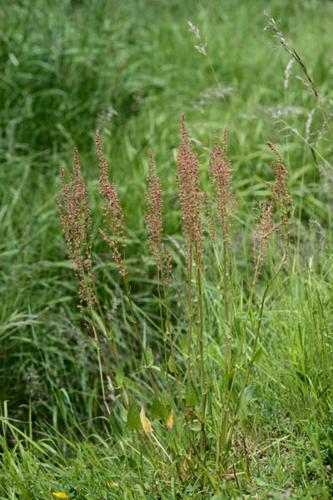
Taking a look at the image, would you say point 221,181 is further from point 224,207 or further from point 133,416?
point 133,416

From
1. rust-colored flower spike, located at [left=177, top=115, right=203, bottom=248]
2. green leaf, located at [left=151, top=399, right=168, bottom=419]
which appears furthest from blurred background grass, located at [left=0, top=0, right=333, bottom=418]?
rust-colored flower spike, located at [left=177, top=115, right=203, bottom=248]

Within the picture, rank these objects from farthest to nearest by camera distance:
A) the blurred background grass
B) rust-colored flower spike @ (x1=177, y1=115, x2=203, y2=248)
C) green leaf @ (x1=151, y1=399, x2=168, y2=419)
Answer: the blurred background grass, green leaf @ (x1=151, y1=399, x2=168, y2=419), rust-colored flower spike @ (x1=177, y1=115, x2=203, y2=248)

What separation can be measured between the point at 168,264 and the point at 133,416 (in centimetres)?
36

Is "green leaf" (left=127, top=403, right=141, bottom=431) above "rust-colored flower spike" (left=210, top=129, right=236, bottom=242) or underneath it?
underneath

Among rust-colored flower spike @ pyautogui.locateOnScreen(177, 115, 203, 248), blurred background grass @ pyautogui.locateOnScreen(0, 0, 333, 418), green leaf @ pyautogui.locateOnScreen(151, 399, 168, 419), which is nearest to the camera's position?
rust-colored flower spike @ pyautogui.locateOnScreen(177, 115, 203, 248)

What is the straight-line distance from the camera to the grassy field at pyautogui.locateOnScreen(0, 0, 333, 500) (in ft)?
6.91

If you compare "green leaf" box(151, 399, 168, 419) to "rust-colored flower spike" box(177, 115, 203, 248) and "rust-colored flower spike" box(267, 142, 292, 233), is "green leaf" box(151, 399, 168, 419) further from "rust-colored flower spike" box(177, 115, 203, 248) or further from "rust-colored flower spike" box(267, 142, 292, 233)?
"rust-colored flower spike" box(267, 142, 292, 233)

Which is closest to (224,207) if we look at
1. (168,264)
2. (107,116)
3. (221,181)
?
(221,181)

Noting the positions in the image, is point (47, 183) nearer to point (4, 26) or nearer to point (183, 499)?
point (4, 26)

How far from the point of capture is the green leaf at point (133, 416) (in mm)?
1994

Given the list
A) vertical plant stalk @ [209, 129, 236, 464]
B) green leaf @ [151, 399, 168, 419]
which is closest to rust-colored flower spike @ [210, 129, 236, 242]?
vertical plant stalk @ [209, 129, 236, 464]

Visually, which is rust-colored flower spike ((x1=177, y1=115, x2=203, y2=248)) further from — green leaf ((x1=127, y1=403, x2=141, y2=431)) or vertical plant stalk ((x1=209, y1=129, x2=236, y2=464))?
green leaf ((x1=127, y1=403, x2=141, y2=431))

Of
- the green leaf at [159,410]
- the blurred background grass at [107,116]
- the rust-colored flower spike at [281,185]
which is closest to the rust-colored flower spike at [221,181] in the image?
the rust-colored flower spike at [281,185]

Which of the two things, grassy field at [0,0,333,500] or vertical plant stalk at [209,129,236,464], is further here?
grassy field at [0,0,333,500]
